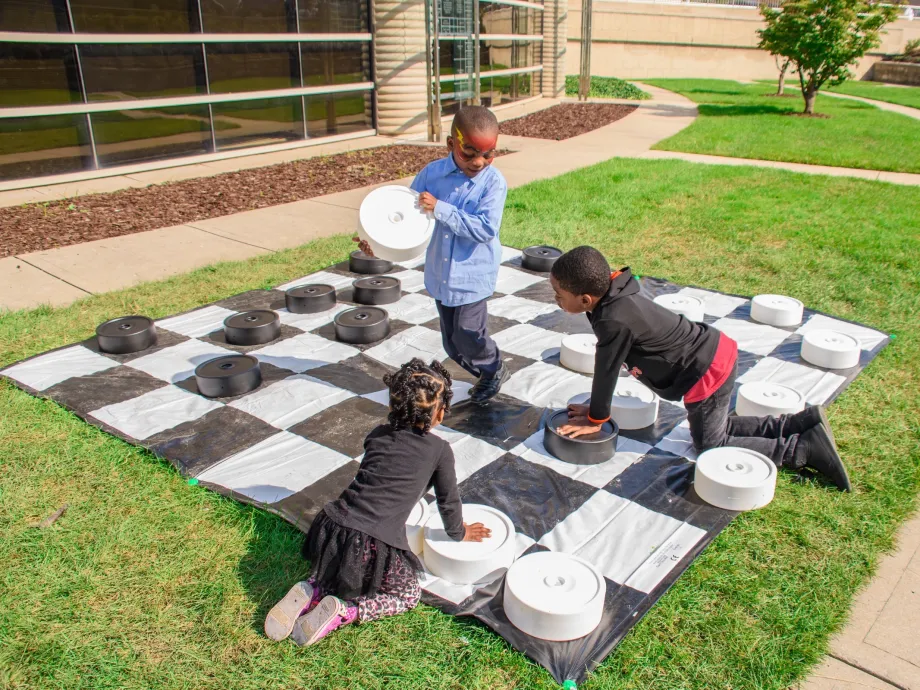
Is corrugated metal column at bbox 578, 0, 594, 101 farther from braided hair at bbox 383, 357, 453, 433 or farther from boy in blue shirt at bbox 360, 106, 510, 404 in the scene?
braided hair at bbox 383, 357, 453, 433

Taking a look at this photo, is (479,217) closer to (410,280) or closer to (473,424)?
(473,424)

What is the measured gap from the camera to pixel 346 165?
422 inches

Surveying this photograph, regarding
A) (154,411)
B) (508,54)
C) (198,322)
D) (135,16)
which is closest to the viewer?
(154,411)

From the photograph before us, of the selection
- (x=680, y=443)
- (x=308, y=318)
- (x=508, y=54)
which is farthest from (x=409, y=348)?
(x=508, y=54)

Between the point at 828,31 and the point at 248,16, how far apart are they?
11.9m

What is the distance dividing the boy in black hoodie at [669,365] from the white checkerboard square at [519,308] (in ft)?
5.95

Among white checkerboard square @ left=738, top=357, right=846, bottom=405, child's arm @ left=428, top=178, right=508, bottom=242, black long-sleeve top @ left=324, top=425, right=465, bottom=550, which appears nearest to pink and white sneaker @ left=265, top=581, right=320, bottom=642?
black long-sleeve top @ left=324, top=425, right=465, bottom=550

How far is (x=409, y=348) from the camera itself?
474 centimetres

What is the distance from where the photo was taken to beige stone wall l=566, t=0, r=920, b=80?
3041cm

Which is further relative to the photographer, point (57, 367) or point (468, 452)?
point (57, 367)

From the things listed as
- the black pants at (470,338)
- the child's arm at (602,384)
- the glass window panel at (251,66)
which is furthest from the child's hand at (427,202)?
the glass window panel at (251,66)

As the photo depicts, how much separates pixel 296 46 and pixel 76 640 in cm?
1093

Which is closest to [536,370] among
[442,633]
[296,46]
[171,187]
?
[442,633]

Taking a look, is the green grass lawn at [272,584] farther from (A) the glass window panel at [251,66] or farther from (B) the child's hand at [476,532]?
(A) the glass window panel at [251,66]
